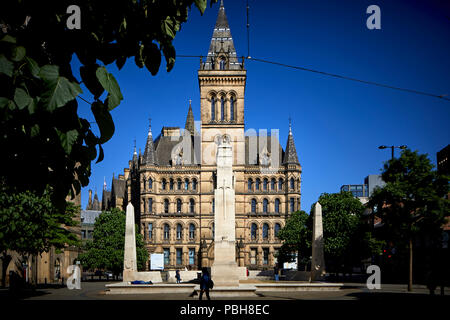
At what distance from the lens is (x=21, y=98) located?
11.2 feet

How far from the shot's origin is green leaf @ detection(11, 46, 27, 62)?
3.43 m

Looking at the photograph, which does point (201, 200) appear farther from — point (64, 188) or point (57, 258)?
point (64, 188)

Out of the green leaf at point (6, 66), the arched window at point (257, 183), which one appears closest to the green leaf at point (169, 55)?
the green leaf at point (6, 66)

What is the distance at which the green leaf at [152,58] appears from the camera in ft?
13.8

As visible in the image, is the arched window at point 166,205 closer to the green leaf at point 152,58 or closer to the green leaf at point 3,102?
the green leaf at point 152,58

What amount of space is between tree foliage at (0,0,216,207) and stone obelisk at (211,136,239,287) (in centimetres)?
2703

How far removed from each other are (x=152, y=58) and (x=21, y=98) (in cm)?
120

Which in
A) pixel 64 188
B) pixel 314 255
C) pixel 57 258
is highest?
pixel 64 188

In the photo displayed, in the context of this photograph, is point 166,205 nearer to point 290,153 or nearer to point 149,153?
point 149,153

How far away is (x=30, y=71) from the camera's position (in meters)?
3.48

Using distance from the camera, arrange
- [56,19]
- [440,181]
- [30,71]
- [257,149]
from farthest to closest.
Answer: [257,149] → [440,181] → [56,19] → [30,71]

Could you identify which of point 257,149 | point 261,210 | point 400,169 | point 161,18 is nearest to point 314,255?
point 400,169

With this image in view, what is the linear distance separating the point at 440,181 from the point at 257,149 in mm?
51369

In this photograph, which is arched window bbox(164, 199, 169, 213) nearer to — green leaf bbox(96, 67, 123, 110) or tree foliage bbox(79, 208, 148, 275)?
tree foliage bbox(79, 208, 148, 275)
